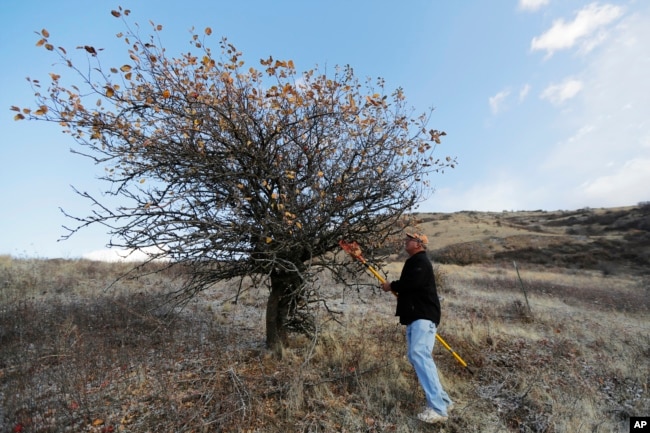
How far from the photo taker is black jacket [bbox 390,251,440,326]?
4824 mm

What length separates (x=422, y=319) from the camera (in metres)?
4.79

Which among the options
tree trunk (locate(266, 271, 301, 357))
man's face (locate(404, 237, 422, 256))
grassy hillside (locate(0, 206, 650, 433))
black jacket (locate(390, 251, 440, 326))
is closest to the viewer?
grassy hillside (locate(0, 206, 650, 433))

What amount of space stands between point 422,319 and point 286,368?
229 centimetres

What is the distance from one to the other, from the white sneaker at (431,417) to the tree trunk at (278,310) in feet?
8.87

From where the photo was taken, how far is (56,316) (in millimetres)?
8703

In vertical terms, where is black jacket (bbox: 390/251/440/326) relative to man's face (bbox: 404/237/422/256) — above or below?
below

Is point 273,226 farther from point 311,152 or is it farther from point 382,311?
point 382,311

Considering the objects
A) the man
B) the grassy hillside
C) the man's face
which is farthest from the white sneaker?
the man's face

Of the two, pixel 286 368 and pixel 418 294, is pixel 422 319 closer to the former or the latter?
pixel 418 294

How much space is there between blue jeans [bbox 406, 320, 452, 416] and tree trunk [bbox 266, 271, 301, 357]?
2.36 m

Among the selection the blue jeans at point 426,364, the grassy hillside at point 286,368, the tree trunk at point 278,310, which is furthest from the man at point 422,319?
the tree trunk at point 278,310

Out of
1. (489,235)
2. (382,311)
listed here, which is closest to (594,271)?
(489,235)

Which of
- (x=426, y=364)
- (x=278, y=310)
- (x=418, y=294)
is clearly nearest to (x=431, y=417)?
(x=426, y=364)

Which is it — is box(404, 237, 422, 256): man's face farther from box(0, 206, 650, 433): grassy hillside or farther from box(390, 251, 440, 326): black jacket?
box(0, 206, 650, 433): grassy hillside
